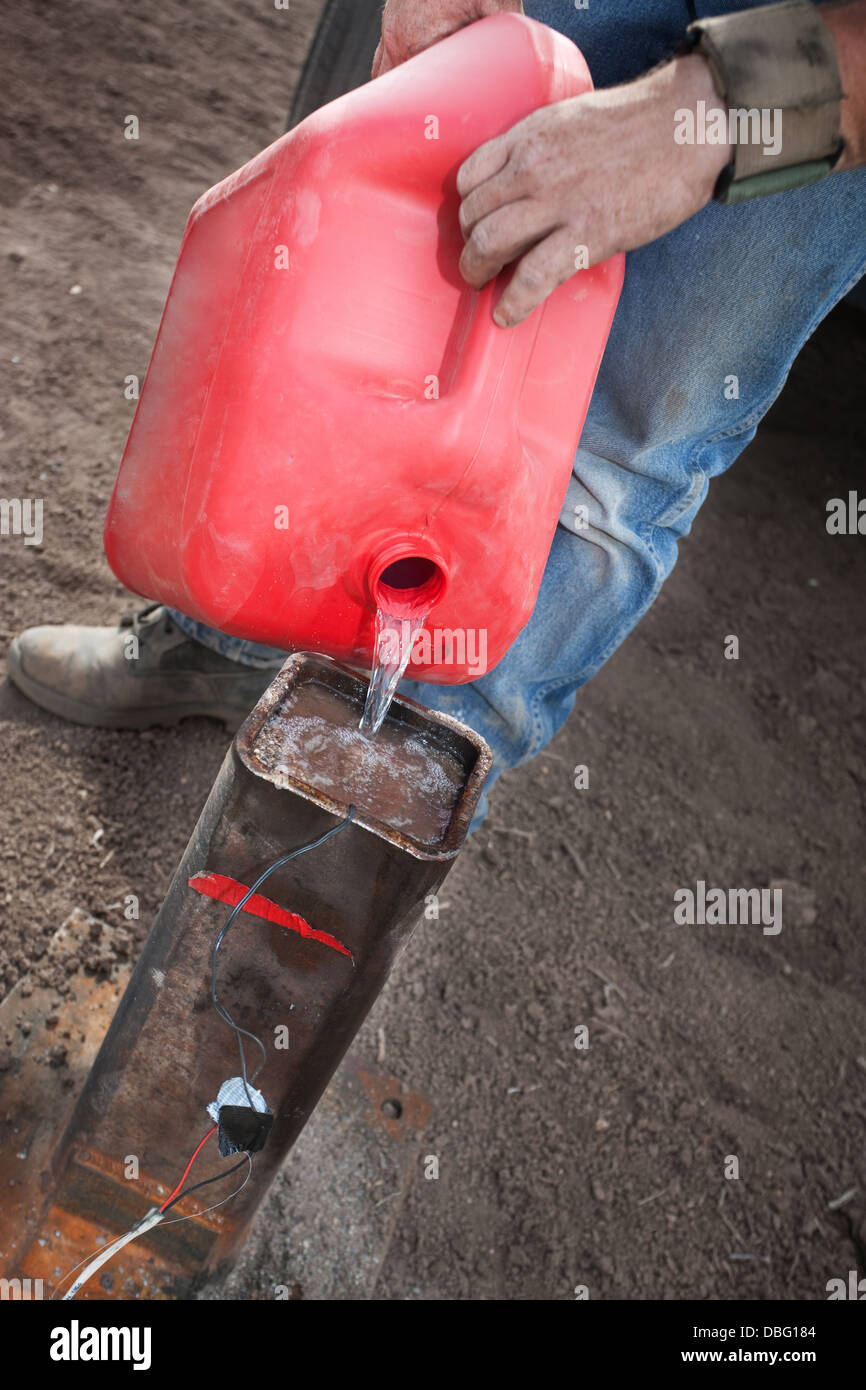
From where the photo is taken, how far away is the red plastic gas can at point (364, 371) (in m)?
1.09

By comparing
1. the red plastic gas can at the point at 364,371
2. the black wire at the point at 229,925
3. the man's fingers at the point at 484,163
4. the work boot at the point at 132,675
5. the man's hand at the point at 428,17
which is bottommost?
the work boot at the point at 132,675

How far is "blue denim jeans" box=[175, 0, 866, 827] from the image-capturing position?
1.35m

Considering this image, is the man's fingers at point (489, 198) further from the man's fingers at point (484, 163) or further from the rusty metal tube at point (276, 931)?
the rusty metal tube at point (276, 931)

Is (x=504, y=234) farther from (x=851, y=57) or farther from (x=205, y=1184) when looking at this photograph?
(x=205, y=1184)

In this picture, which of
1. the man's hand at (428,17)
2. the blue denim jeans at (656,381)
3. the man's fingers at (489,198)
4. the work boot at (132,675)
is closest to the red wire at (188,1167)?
the blue denim jeans at (656,381)

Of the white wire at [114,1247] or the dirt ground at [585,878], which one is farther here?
the dirt ground at [585,878]

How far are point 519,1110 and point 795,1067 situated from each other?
24.2 inches

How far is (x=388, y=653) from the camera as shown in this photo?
1228mm

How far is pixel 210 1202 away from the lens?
133 cm

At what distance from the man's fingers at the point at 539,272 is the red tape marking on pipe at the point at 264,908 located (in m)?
0.67

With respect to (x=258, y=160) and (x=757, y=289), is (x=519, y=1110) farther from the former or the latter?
(x=258, y=160)

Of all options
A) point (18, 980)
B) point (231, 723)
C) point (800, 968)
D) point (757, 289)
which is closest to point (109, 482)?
point (231, 723)

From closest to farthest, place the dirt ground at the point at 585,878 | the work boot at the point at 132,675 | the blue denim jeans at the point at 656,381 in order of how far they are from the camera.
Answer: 1. the blue denim jeans at the point at 656,381
2. the dirt ground at the point at 585,878
3. the work boot at the point at 132,675

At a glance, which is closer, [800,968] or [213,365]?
[213,365]
